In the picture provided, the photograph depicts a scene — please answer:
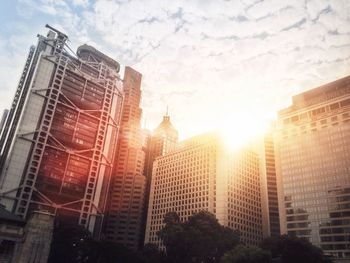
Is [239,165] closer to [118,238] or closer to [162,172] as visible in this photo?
[162,172]

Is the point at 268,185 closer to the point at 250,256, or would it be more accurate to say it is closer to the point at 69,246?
the point at 250,256

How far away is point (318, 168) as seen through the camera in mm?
121562

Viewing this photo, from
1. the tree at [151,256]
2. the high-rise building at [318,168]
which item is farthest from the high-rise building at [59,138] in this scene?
the high-rise building at [318,168]

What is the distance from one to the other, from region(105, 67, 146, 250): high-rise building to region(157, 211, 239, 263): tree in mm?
83379

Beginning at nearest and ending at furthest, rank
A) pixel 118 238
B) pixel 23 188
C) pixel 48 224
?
pixel 48 224, pixel 23 188, pixel 118 238

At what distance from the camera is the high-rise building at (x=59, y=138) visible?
113m

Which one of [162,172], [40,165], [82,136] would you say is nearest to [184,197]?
[162,172]

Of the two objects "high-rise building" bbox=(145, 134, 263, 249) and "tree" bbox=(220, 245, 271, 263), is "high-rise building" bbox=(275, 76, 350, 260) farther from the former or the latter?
"tree" bbox=(220, 245, 271, 263)

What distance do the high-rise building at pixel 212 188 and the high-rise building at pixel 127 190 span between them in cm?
1143

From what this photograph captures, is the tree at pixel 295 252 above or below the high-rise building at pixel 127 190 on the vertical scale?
below

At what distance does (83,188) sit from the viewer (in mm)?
126000

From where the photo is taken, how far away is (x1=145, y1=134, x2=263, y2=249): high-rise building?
450 ft

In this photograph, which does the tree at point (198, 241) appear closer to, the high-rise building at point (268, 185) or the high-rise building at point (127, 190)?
the high-rise building at point (268, 185)

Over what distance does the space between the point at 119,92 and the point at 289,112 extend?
77.5m
